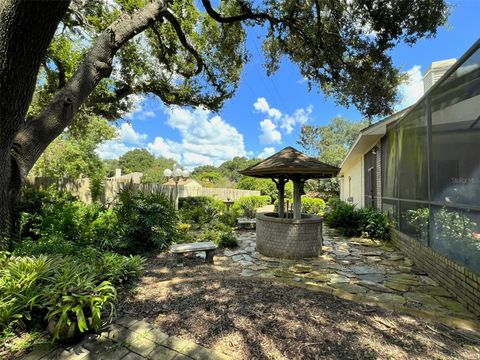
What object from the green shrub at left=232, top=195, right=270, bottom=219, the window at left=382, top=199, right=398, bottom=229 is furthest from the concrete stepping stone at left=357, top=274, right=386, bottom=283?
the green shrub at left=232, top=195, right=270, bottom=219

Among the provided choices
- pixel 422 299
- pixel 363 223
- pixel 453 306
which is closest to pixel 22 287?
pixel 422 299

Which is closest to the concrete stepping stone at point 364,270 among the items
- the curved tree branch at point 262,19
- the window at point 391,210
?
the window at point 391,210

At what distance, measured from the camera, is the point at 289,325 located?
262 centimetres

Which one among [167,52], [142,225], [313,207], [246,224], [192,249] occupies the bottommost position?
[246,224]

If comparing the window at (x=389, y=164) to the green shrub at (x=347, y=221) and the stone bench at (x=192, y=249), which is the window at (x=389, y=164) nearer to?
the green shrub at (x=347, y=221)

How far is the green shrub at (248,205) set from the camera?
13.1 metres

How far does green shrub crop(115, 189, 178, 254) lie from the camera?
5953mm

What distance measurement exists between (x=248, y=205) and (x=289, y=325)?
39.4 ft

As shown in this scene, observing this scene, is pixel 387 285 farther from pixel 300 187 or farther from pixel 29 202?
pixel 29 202

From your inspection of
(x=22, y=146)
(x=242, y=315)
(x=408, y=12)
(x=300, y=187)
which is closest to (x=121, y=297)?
(x=242, y=315)

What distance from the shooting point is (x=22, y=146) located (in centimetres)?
343

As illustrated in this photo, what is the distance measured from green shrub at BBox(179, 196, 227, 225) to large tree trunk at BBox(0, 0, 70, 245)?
7869 millimetres

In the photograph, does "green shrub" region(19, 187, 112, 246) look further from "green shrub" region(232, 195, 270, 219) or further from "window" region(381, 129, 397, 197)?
"window" region(381, 129, 397, 197)

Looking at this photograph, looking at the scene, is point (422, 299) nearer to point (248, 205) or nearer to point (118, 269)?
point (118, 269)
